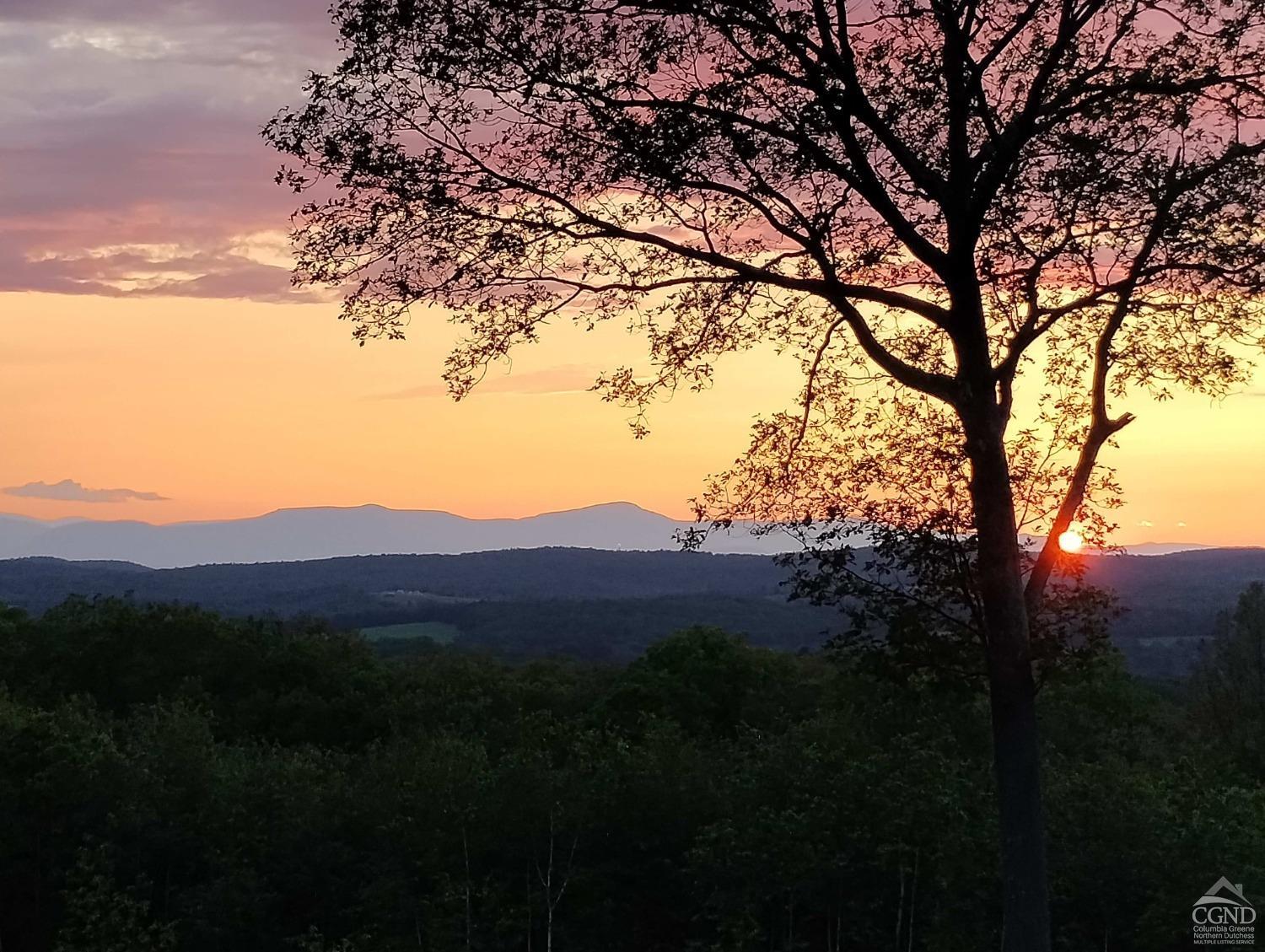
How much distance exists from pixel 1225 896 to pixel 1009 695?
12657 millimetres

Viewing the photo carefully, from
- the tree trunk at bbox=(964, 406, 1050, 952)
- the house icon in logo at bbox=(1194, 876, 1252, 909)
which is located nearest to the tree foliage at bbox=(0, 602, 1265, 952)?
the house icon in logo at bbox=(1194, 876, 1252, 909)

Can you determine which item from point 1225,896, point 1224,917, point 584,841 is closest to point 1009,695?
point 1224,917

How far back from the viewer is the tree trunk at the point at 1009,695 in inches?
400

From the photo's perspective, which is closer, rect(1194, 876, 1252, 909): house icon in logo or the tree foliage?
rect(1194, 876, 1252, 909): house icon in logo

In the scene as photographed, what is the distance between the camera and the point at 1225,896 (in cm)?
2027

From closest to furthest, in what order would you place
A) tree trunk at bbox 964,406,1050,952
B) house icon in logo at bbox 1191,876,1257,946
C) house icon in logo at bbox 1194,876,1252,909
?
1. tree trunk at bbox 964,406,1050,952
2. house icon in logo at bbox 1191,876,1257,946
3. house icon in logo at bbox 1194,876,1252,909

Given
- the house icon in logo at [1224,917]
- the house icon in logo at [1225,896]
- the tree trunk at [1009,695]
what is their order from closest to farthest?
the tree trunk at [1009,695] < the house icon in logo at [1224,917] < the house icon in logo at [1225,896]

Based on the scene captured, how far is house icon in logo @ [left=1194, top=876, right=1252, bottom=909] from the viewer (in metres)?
19.9

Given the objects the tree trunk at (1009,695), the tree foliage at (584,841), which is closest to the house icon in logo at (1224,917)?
the tree foliage at (584,841)

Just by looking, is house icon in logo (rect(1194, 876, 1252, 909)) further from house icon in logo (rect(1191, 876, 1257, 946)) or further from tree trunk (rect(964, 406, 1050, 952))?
tree trunk (rect(964, 406, 1050, 952))

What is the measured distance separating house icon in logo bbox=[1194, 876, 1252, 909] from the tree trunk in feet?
37.9

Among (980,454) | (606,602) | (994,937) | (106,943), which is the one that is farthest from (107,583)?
(980,454)

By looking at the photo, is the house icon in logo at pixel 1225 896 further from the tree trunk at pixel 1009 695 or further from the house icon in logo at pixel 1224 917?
the tree trunk at pixel 1009 695

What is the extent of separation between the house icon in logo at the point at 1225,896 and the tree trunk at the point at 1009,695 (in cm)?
1156
